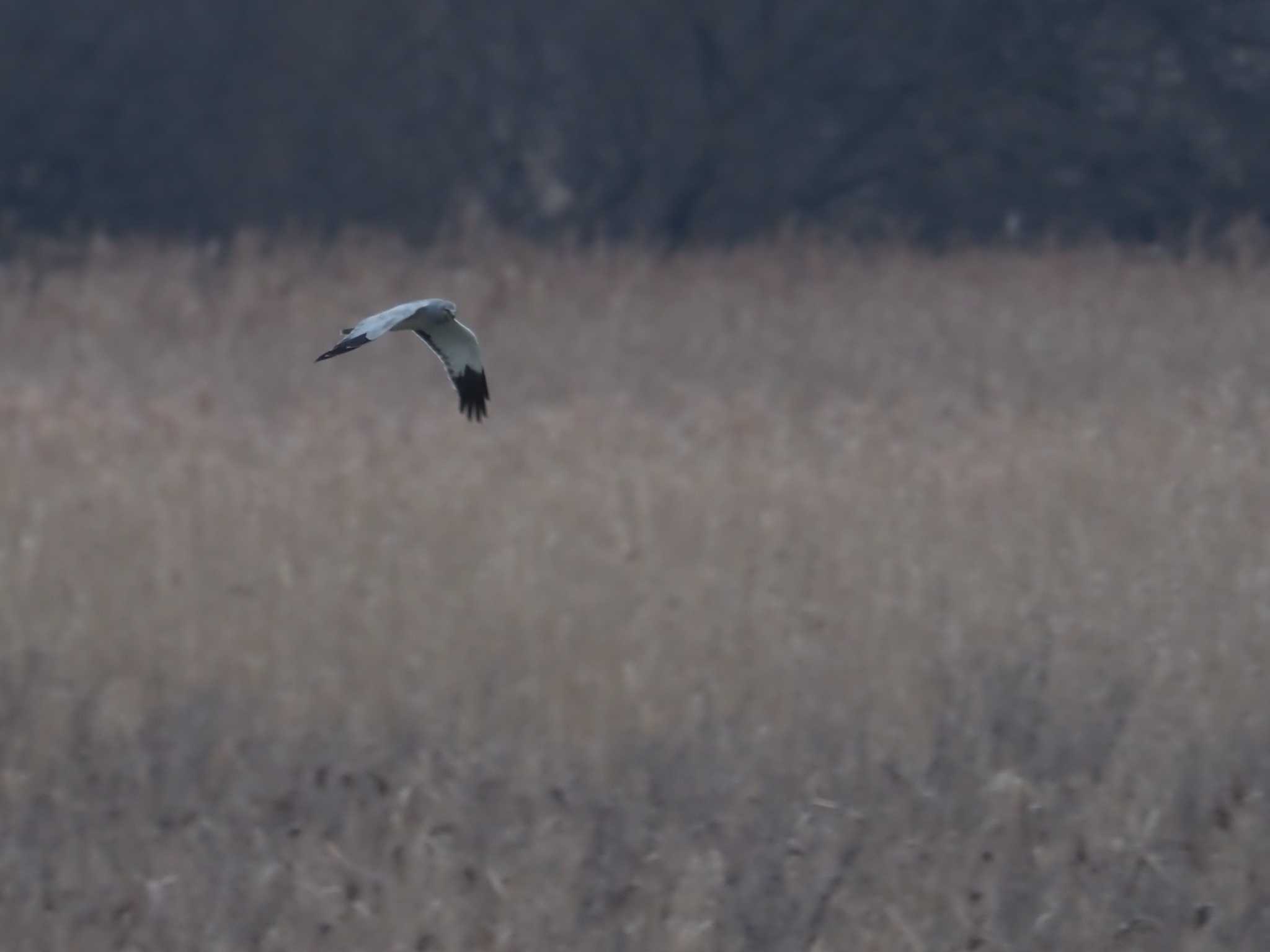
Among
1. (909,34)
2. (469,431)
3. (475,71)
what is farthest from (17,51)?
(469,431)

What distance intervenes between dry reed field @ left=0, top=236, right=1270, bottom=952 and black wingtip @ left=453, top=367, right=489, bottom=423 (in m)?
0.67

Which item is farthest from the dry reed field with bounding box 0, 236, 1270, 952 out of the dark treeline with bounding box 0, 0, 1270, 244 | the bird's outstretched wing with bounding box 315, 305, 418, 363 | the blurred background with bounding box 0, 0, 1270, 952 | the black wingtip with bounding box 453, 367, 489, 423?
the dark treeline with bounding box 0, 0, 1270, 244

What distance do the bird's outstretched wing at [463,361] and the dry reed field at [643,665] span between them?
27.1 inches

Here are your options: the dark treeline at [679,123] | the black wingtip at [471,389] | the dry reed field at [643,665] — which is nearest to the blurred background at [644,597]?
the dry reed field at [643,665]

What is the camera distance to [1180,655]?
390 centimetres

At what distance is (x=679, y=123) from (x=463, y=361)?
8985mm

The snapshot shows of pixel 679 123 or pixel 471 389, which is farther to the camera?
pixel 679 123

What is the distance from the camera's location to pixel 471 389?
3195 millimetres

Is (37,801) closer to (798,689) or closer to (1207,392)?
(798,689)

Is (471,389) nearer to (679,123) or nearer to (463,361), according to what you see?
(463,361)

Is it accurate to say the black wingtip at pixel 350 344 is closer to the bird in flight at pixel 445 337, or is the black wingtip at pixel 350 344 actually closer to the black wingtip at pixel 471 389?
the bird in flight at pixel 445 337

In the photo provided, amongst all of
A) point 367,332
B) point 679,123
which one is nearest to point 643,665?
point 367,332

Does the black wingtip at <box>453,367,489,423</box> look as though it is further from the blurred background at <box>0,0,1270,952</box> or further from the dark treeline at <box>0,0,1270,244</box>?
the dark treeline at <box>0,0,1270,244</box>

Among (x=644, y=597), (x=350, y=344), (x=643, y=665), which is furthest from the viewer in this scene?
(x=644, y=597)
